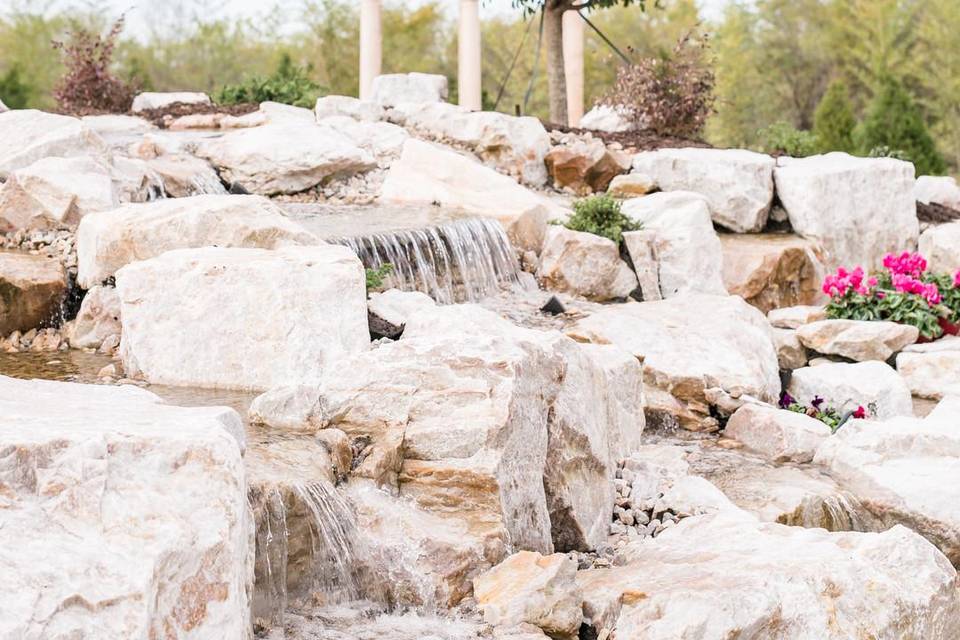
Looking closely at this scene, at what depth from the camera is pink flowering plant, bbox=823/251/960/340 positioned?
32.7 feet

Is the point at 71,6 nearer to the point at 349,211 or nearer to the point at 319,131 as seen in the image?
the point at 319,131

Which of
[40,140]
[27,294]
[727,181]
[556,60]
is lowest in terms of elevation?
[27,294]

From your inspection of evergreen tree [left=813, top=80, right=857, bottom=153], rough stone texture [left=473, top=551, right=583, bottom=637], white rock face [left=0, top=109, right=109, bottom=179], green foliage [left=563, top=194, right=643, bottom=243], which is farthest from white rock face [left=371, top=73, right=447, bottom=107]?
rough stone texture [left=473, top=551, right=583, bottom=637]

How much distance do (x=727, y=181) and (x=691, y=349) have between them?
18.0 feet

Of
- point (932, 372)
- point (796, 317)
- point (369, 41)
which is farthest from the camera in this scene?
point (369, 41)

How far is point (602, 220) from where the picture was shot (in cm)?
1106

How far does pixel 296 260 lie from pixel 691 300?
3.92 m

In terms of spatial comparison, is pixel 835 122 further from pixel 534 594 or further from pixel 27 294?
pixel 534 594

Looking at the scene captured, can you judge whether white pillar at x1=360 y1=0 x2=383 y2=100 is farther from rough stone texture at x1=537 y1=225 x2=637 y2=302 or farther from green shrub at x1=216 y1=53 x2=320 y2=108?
rough stone texture at x1=537 y1=225 x2=637 y2=302

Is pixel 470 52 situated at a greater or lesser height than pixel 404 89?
Answer: greater

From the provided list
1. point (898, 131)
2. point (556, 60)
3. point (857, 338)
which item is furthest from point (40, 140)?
point (898, 131)

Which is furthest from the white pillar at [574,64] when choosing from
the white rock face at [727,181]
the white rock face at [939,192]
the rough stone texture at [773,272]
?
the rough stone texture at [773,272]

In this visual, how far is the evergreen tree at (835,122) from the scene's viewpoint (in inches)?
986

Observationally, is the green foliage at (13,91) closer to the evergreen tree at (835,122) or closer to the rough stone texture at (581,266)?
the evergreen tree at (835,122)
